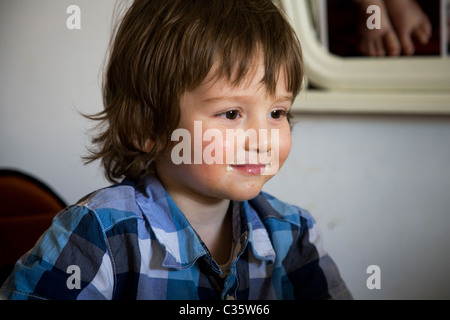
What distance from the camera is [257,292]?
2.42 feet

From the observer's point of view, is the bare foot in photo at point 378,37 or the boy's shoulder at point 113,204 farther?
the bare foot in photo at point 378,37

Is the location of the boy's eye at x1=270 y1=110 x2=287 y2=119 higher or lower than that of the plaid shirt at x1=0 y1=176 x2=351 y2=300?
higher

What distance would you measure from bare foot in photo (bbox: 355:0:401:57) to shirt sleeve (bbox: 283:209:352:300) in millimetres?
390

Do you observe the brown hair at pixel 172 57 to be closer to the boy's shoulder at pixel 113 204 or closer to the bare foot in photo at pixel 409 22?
the boy's shoulder at pixel 113 204

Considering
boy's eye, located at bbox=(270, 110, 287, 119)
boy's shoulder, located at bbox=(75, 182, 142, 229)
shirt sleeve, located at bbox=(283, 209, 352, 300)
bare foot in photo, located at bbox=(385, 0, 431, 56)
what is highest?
bare foot in photo, located at bbox=(385, 0, 431, 56)

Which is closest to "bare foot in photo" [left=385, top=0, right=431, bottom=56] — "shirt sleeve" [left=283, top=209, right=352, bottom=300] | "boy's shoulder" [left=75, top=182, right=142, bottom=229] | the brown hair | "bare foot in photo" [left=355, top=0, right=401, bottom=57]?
"bare foot in photo" [left=355, top=0, right=401, bottom=57]

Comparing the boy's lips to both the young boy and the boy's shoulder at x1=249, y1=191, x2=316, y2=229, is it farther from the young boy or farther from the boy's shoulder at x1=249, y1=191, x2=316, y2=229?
the boy's shoulder at x1=249, y1=191, x2=316, y2=229

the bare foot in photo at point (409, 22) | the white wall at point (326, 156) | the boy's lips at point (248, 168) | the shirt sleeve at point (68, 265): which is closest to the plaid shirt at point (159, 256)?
the shirt sleeve at point (68, 265)

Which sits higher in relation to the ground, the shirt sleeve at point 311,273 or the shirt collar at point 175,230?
the shirt collar at point 175,230

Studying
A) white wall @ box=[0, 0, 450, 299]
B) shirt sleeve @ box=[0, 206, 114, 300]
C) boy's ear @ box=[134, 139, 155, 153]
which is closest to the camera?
shirt sleeve @ box=[0, 206, 114, 300]

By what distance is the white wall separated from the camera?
2.85 ft

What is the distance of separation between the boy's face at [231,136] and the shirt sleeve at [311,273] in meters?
0.16

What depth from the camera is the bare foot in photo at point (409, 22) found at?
2.99 feet
